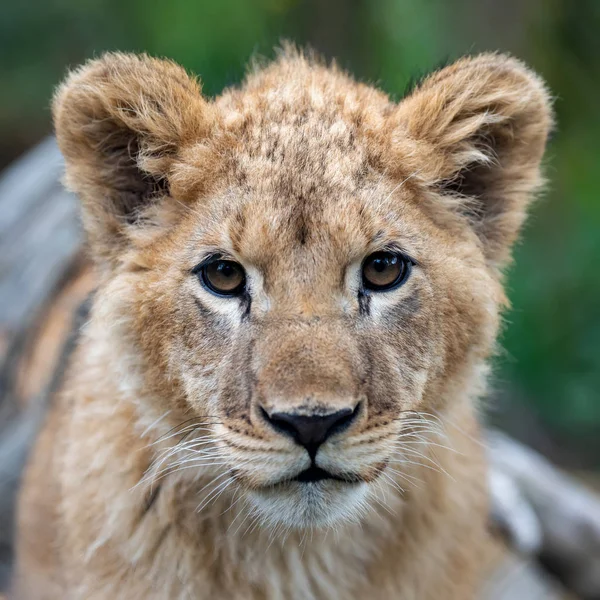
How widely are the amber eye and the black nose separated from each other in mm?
461

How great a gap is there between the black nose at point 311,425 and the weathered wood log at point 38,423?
2151mm

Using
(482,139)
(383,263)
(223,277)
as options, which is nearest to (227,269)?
(223,277)

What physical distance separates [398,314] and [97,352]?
1116 mm

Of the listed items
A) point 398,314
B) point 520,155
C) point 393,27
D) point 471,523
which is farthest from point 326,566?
point 393,27

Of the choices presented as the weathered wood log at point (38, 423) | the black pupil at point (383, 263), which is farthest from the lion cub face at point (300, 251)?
the weathered wood log at point (38, 423)

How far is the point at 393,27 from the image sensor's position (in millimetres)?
7973

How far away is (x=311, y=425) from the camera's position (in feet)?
7.25

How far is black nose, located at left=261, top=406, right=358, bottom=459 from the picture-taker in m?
2.21

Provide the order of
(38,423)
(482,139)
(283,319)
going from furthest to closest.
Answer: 1. (38,423)
2. (482,139)
3. (283,319)

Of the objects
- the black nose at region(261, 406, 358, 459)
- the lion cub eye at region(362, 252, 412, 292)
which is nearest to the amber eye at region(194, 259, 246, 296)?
the lion cub eye at region(362, 252, 412, 292)

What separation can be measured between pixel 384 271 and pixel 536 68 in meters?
4.57

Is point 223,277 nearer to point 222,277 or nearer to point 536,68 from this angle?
point 222,277

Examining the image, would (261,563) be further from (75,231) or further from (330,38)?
(330,38)

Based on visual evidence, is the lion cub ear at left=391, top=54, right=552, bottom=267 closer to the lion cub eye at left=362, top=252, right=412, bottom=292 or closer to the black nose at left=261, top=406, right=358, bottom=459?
the lion cub eye at left=362, top=252, right=412, bottom=292
